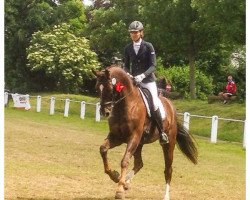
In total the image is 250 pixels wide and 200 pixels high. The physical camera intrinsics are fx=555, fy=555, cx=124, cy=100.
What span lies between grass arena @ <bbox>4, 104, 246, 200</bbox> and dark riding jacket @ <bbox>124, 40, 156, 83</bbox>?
2285 millimetres

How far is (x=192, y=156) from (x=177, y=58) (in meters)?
38.1

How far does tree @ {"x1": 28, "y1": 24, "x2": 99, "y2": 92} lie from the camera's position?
47.9 meters

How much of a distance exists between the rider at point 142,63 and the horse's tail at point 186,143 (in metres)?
1.59

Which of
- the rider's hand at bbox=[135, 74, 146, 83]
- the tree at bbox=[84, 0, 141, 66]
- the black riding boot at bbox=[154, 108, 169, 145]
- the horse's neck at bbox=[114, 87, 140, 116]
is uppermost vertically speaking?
the tree at bbox=[84, 0, 141, 66]

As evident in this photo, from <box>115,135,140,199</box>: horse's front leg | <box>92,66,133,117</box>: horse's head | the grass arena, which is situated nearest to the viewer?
<box>115,135,140,199</box>: horse's front leg

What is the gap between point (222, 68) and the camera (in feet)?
160

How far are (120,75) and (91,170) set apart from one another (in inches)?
188

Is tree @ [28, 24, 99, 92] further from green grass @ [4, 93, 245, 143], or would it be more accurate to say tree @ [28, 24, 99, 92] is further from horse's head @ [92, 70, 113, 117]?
horse's head @ [92, 70, 113, 117]

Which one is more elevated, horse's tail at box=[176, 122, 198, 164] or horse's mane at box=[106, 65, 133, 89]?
horse's mane at box=[106, 65, 133, 89]

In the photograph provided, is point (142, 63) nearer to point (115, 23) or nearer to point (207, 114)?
point (207, 114)

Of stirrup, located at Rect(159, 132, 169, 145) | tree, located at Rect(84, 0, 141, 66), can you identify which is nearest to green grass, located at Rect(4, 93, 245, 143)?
tree, located at Rect(84, 0, 141, 66)

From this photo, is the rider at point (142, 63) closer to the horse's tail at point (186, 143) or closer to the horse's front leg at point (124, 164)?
the horse's front leg at point (124, 164)

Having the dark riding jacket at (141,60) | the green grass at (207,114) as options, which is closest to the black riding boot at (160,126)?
the dark riding jacket at (141,60)

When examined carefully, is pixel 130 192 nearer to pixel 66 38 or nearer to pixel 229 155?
pixel 229 155
